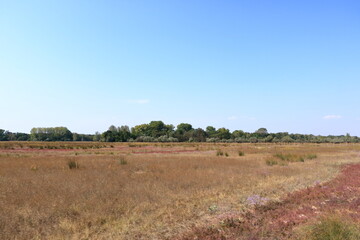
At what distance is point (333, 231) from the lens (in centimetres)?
541

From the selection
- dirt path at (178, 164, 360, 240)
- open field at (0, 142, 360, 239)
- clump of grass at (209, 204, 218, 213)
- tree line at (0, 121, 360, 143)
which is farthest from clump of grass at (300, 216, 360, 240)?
tree line at (0, 121, 360, 143)

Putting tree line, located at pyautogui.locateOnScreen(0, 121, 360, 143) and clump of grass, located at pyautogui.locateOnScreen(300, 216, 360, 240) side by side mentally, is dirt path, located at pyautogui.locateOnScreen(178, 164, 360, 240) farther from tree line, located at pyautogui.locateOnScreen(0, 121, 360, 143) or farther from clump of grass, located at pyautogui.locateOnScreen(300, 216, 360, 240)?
tree line, located at pyautogui.locateOnScreen(0, 121, 360, 143)

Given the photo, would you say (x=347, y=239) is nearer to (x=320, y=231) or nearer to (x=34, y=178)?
(x=320, y=231)

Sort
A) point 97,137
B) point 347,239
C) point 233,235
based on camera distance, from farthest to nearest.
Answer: point 97,137 < point 233,235 < point 347,239

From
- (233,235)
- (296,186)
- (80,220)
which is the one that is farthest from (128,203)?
(296,186)

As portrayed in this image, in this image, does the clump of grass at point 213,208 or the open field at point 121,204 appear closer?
the open field at point 121,204

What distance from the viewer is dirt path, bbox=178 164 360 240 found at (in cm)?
625

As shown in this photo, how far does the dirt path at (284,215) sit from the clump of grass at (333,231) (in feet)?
1.74

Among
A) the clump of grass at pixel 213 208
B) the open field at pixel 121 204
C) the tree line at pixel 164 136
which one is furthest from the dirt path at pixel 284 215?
the tree line at pixel 164 136

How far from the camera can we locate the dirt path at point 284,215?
6246 mm

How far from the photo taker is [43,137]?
149 metres

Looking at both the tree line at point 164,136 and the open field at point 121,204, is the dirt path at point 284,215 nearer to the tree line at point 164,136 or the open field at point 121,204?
the open field at point 121,204

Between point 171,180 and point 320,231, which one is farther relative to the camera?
point 171,180

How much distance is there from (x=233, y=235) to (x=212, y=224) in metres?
1.12
